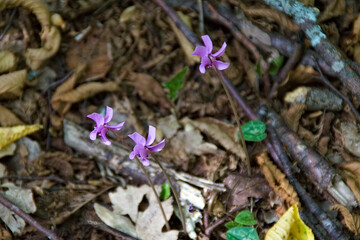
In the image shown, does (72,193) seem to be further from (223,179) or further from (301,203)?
(301,203)

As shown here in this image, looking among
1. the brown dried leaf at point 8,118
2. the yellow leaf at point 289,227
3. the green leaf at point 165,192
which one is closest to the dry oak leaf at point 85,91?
the brown dried leaf at point 8,118

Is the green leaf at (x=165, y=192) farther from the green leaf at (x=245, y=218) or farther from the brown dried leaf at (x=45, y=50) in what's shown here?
the brown dried leaf at (x=45, y=50)

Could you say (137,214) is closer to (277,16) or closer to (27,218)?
(27,218)

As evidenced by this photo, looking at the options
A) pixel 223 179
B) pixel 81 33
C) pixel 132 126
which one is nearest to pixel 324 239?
pixel 223 179

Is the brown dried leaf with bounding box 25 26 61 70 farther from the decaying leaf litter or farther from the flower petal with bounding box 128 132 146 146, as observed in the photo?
the flower petal with bounding box 128 132 146 146

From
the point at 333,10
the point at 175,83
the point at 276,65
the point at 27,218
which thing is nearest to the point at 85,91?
the point at 175,83

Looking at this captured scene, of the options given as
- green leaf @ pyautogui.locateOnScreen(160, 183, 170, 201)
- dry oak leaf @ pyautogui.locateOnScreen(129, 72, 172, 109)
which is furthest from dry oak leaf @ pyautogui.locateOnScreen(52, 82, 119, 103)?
green leaf @ pyautogui.locateOnScreen(160, 183, 170, 201)
